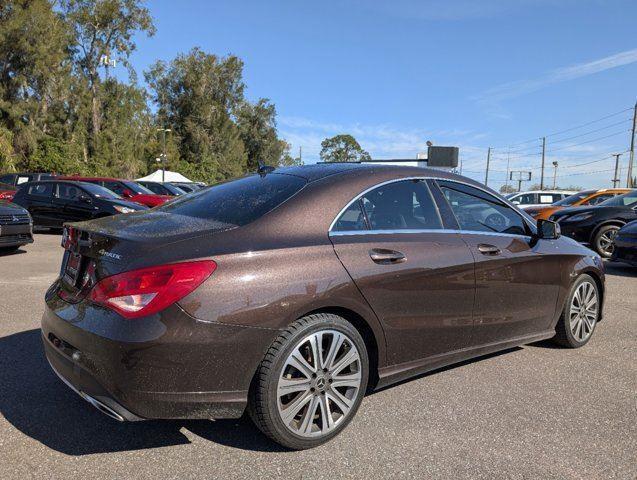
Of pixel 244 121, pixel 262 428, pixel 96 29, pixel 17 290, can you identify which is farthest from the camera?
pixel 244 121

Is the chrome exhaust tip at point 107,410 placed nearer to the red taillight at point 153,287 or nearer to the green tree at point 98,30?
the red taillight at point 153,287

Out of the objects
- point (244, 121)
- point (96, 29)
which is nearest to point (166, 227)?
point (96, 29)

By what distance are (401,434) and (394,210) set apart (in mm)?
1367

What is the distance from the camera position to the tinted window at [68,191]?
1322cm

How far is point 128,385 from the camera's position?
246cm

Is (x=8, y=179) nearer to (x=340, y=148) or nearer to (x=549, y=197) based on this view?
(x=549, y=197)

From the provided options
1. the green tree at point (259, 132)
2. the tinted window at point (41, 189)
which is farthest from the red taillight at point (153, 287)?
the green tree at point (259, 132)

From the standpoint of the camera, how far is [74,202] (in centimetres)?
1312

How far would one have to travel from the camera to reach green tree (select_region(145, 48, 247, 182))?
205 ft

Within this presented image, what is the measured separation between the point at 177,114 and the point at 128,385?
6585 centimetres

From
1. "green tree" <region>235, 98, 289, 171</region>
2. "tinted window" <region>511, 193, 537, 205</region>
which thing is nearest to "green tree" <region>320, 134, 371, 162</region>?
"green tree" <region>235, 98, 289, 171</region>

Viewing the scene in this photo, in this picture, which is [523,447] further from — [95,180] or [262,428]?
[95,180]

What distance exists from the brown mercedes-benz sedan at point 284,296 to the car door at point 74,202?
33.7 feet

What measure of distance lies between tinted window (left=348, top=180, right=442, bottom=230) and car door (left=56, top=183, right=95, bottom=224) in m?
11.1
